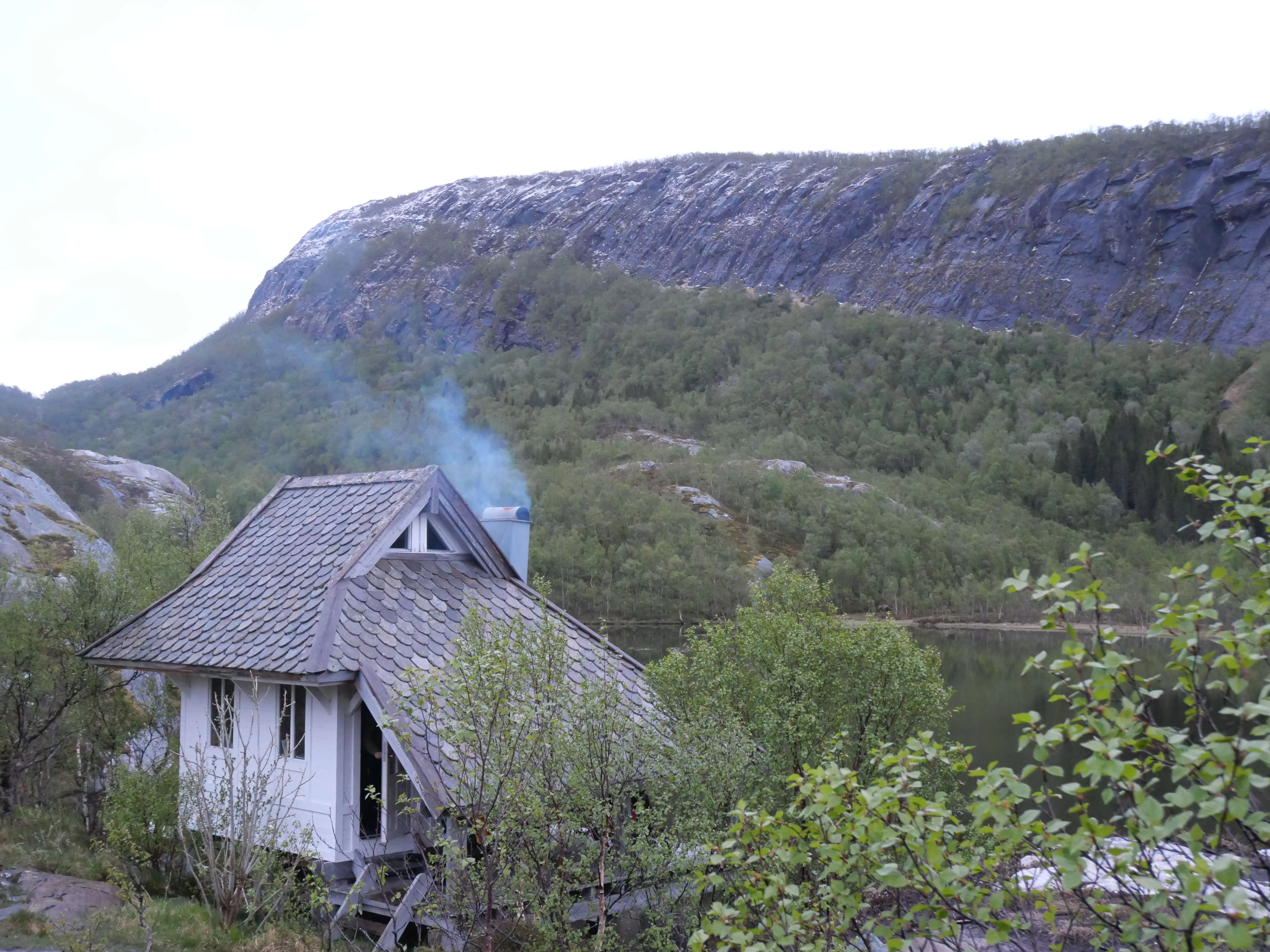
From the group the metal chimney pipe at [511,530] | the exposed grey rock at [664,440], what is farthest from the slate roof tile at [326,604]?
the exposed grey rock at [664,440]

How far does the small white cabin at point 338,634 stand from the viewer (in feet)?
36.0

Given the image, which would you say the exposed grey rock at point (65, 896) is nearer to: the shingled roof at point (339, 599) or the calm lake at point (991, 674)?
the shingled roof at point (339, 599)

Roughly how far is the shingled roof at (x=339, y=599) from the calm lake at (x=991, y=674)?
856 cm

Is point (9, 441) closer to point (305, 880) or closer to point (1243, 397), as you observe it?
point (305, 880)

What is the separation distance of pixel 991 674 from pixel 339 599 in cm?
4831

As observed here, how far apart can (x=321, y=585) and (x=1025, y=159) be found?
201323 millimetres

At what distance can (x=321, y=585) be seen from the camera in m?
12.2

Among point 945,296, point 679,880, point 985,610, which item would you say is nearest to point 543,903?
point 679,880

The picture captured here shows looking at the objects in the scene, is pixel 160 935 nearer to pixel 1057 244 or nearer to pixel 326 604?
pixel 326 604

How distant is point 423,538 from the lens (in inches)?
526

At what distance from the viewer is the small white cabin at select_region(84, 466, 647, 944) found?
10969mm

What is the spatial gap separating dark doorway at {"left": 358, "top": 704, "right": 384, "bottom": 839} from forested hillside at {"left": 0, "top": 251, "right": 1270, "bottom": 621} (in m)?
65.7

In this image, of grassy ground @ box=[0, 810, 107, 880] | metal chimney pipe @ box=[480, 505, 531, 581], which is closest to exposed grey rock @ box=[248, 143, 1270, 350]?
metal chimney pipe @ box=[480, 505, 531, 581]

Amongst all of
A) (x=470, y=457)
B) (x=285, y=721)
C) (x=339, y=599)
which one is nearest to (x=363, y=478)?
(x=339, y=599)
